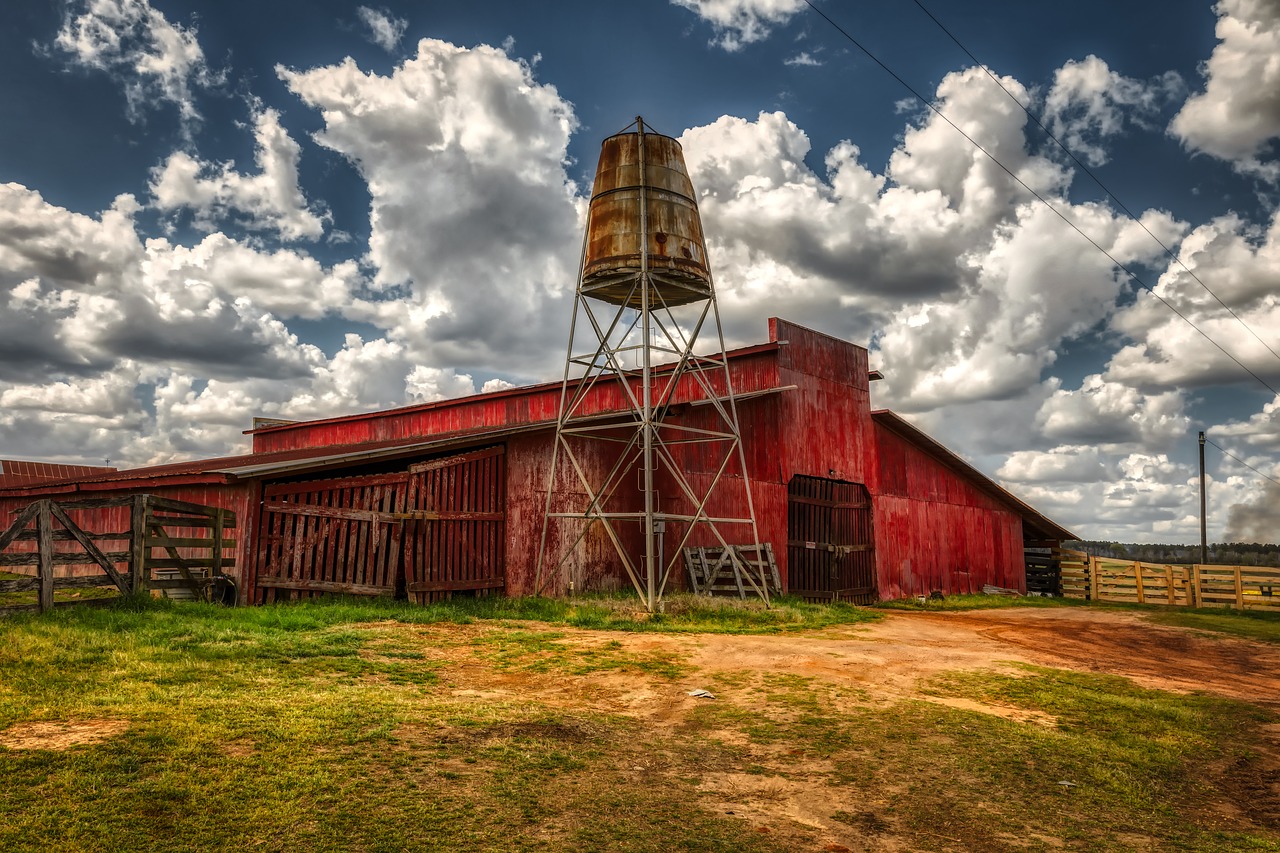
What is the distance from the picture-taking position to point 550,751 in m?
7.04

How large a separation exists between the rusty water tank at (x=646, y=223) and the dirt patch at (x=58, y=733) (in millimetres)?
12991

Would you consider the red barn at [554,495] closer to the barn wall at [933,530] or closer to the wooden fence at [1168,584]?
the barn wall at [933,530]

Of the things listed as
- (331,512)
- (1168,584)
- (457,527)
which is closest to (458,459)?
(457,527)

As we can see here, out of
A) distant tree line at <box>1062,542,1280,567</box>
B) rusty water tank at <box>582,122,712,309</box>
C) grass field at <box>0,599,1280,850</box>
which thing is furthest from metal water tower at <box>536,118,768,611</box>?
distant tree line at <box>1062,542,1280,567</box>

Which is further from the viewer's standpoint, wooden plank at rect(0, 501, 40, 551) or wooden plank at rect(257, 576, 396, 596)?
wooden plank at rect(257, 576, 396, 596)

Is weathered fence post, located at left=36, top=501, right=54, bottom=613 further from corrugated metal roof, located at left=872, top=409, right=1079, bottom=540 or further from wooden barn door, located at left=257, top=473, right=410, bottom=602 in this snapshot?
corrugated metal roof, located at left=872, top=409, right=1079, bottom=540

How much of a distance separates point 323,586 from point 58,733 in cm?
948

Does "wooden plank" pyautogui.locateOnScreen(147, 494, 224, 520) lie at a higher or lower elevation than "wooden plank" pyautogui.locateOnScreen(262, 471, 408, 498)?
lower

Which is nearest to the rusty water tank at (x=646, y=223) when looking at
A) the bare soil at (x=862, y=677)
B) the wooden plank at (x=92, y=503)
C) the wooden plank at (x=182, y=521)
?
the bare soil at (x=862, y=677)

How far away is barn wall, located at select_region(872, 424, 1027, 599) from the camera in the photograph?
2622 cm

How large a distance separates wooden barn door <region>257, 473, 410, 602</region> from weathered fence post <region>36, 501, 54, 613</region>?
4565 millimetres

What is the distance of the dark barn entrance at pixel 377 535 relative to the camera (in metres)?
15.9

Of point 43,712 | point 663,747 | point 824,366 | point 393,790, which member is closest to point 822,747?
point 663,747

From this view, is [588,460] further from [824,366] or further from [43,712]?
[43,712]
